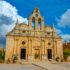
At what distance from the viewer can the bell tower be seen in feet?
133

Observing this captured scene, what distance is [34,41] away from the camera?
131 feet

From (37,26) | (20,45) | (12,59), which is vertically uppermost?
(37,26)

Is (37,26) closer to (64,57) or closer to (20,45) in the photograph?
(20,45)

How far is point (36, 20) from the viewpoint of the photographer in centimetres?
4084

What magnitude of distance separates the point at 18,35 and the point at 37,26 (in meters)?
4.59

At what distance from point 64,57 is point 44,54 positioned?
5356mm

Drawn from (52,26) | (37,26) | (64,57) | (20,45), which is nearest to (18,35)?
(20,45)

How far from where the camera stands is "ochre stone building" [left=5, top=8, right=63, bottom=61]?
3894 cm

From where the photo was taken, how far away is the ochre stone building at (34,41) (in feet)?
128

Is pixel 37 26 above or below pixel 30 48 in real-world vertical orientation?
above

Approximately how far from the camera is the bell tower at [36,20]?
40609 millimetres

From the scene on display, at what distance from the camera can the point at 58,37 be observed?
40969 millimetres

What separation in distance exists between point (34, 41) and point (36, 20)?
4565 mm

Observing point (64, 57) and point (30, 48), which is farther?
point (64, 57)
